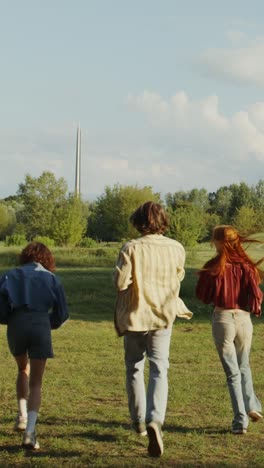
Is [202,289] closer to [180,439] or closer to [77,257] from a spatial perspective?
[180,439]

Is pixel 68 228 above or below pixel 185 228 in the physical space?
below

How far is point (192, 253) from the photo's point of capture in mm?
37875

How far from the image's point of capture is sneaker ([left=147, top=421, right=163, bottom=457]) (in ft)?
18.2

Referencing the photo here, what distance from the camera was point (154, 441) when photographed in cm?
554

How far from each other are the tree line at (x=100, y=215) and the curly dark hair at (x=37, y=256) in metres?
46.7

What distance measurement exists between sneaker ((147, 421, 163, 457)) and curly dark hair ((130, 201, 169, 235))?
4.95 feet

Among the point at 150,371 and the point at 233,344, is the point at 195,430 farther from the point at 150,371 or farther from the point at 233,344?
the point at 150,371

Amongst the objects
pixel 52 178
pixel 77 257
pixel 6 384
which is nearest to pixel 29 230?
pixel 52 178

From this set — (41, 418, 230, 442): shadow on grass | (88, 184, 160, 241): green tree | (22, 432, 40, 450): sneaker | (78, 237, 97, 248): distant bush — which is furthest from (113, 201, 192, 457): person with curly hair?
(88, 184, 160, 241): green tree

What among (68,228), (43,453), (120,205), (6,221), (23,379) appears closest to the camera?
(43,453)

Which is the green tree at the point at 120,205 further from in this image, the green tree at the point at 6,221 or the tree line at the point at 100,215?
the green tree at the point at 6,221

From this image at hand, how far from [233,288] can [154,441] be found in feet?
5.65

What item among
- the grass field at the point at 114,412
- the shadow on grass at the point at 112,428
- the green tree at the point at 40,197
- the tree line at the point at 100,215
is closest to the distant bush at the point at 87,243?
the tree line at the point at 100,215

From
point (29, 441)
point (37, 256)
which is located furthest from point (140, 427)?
point (37, 256)
